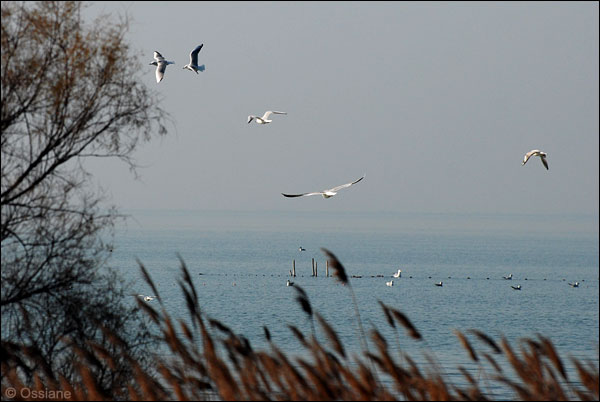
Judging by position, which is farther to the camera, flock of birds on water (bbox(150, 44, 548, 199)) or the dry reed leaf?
flock of birds on water (bbox(150, 44, 548, 199))

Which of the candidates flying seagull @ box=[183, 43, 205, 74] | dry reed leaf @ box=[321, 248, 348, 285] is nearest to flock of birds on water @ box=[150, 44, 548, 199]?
flying seagull @ box=[183, 43, 205, 74]

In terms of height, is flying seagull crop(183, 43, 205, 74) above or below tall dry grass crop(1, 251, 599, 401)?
above

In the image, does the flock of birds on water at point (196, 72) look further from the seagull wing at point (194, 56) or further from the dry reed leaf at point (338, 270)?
the dry reed leaf at point (338, 270)

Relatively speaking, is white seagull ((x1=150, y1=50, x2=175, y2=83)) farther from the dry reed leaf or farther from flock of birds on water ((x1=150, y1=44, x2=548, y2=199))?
the dry reed leaf

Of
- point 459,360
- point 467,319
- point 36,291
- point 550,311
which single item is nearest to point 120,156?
point 36,291

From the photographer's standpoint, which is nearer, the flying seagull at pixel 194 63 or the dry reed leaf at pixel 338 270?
the dry reed leaf at pixel 338 270

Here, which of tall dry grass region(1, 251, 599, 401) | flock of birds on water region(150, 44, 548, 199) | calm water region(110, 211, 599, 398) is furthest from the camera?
calm water region(110, 211, 599, 398)

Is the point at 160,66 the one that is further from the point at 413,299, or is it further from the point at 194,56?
the point at 413,299

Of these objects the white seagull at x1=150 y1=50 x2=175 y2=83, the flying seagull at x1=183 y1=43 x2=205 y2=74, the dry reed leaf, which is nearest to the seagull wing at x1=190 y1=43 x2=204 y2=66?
the flying seagull at x1=183 y1=43 x2=205 y2=74

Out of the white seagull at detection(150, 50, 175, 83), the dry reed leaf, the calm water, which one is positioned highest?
the white seagull at detection(150, 50, 175, 83)

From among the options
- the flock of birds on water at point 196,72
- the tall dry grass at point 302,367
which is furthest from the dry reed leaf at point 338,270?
the flock of birds on water at point 196,72

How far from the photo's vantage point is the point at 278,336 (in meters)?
52.0

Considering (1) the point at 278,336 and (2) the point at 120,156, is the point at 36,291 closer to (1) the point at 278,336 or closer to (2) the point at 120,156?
(2) the point at 120,156

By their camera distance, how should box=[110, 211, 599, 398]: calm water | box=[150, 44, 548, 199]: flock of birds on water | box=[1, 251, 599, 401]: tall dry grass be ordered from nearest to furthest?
box=[1, 251, 599, 401]: tall dry grass < box=[150, 44, 548, 199]: flock of birds on water < box=[110, 211, 599, 398]: calm water
